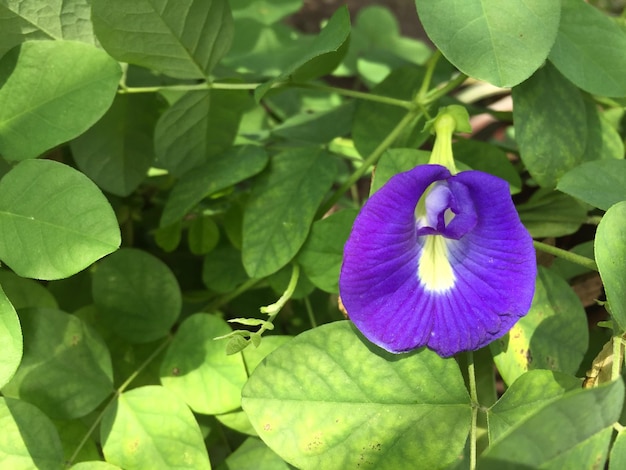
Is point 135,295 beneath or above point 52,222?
beneath

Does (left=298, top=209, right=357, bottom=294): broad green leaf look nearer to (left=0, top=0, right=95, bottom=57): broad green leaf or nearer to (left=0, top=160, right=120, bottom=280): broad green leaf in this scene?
(left=0, top=160, right=120, bottom=280): broad green leaf

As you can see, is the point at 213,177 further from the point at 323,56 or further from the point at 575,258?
the point at 575,258

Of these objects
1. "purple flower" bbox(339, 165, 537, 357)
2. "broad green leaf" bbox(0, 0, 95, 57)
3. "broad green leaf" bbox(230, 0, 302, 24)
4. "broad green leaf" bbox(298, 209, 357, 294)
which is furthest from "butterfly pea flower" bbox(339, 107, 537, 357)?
"broad green leaf" bbox(230, 0, 302, 24)

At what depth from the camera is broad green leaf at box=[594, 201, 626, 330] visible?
0.63m

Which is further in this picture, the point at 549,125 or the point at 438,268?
the point at 549,125

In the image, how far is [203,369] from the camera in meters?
0.82

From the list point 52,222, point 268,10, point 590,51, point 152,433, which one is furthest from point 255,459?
point 268,10

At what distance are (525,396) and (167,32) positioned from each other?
56cm

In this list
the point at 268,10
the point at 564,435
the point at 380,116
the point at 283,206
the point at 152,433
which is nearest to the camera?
the point at 564,435

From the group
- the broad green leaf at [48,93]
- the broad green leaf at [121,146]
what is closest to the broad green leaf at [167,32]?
the broad green leaf at [48,93]

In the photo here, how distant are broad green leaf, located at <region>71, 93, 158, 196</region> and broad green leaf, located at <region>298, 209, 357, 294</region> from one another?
32 cm

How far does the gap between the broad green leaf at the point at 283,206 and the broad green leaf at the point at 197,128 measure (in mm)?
90

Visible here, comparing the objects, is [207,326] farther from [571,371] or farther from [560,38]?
[560,38]

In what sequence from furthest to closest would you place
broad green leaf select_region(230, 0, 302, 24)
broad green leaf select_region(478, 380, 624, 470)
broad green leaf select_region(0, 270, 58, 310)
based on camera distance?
broad green leaf select_region(230, 0, 302, 24) → broad green leaf select_region(0, 270, 58, 310) → broad green leaf select_region(478, 380, 624, 470)
